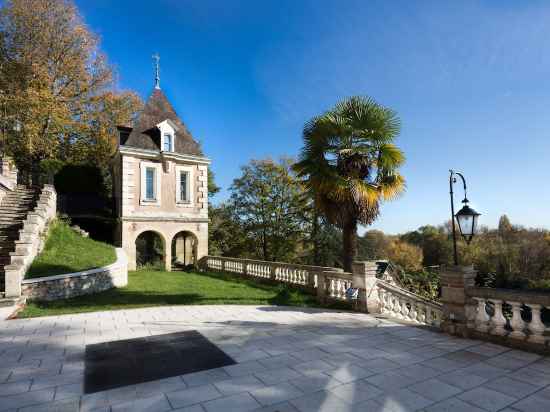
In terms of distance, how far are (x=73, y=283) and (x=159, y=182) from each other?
1038 centimetres

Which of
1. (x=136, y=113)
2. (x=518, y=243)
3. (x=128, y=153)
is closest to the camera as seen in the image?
(x=128, y=153)

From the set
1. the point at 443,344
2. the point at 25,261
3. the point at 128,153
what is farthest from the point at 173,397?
the point at 128,153

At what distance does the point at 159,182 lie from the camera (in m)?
20.5

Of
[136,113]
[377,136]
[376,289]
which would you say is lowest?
[376,289]

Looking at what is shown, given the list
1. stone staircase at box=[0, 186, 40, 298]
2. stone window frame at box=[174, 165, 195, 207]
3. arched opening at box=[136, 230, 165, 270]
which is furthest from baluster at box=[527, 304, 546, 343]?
arched opening at box=[136, 230, 165, 270]

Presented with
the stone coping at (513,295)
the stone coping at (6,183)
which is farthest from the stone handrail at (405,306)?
the stone coping at (6,183)

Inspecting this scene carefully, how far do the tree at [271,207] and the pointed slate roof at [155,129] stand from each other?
7.73m

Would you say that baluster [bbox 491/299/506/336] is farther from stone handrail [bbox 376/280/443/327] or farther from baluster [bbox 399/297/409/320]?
baluster [bbox 399/297/409/320]

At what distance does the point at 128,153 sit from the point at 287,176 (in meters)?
13.8

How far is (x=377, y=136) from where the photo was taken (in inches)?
378

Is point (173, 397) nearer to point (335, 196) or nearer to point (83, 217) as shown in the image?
point (335, 196)

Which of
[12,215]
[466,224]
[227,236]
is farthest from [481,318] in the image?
[227,236]

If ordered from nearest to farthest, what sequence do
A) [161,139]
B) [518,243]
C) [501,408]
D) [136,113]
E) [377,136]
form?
[501,408]
[377,136]
[161,139]
[136,113]
[518,243]

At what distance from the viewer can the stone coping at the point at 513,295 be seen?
209 inches
